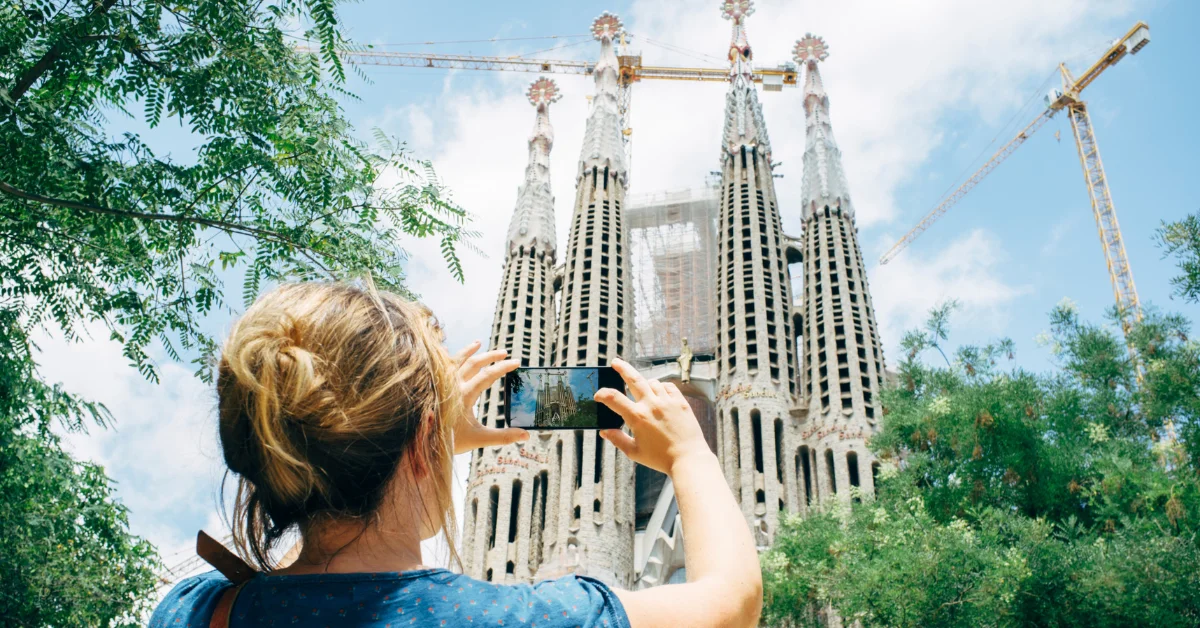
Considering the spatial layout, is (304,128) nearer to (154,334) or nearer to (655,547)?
(154,334)

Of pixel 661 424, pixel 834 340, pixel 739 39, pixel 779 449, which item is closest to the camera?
pixel 661 424

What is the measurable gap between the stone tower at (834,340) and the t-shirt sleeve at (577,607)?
29.8 metres

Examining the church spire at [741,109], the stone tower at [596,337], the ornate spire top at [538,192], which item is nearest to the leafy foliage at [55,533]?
the stone tower at [596,337]

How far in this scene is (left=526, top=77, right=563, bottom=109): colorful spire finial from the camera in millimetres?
50031

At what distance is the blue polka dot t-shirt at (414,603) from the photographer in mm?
1396

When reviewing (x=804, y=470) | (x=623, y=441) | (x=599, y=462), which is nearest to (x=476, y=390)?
(x=623, y=441)

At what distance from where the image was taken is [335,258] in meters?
6.39

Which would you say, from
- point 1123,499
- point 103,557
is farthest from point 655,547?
point 103,557

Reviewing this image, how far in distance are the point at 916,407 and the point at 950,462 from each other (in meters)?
1.47

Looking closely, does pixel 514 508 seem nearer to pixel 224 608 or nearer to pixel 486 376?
pixel 486 376

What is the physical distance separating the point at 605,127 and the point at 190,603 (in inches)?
1790

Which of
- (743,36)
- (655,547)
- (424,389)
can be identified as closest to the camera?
(424,389)

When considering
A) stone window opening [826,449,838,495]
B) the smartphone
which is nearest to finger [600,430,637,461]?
the smartphone

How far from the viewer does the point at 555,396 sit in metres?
2.23
